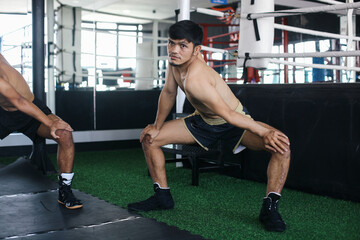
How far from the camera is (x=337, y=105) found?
302 centimetres

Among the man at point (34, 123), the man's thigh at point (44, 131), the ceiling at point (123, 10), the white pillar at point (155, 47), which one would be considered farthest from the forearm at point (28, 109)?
the white pillar at point (155, 47)

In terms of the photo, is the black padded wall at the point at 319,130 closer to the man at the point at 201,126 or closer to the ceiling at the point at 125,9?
the man at the point at 201,126

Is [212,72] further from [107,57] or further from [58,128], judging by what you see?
[107,57]

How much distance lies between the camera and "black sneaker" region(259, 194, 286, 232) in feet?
7.50

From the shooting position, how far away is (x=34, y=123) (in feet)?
10.2

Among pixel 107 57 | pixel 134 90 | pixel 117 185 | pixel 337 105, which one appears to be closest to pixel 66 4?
pixel 107 57

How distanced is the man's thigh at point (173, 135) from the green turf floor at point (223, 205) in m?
0.42

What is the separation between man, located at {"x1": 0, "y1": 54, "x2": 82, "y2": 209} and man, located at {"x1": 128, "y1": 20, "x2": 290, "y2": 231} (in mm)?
472

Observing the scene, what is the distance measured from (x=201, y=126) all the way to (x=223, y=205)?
1.80 ft

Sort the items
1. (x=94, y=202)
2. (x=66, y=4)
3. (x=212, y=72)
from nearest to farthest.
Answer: (x=212, y=72), (x=94, y=202), (x=66, y=4)

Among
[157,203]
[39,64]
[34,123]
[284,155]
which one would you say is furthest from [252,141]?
[39,64]

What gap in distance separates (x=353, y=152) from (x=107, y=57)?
348 cm

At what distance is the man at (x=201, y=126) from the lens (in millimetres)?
2324

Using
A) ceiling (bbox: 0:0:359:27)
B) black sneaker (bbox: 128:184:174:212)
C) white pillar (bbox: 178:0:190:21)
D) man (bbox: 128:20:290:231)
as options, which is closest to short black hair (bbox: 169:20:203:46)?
man (bbox: 128:20:290:231)
